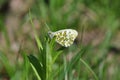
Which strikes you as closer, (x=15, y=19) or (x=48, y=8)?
(x=48, y=8)

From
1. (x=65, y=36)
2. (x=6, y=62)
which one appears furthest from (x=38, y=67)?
(x=6, y=62)

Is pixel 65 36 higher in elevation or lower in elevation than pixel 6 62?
higher

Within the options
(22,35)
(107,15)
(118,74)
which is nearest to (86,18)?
(107,15)

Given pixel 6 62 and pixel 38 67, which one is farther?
pixel 6 62

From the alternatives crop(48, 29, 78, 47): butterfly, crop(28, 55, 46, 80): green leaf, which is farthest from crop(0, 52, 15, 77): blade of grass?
crop(48, 29, 78, 47): butterfly

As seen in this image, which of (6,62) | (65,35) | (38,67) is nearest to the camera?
(65,35)

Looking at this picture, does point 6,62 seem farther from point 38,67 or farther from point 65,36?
point 65,36

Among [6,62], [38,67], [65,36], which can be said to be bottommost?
[6,62]

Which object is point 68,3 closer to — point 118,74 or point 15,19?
point 15,19

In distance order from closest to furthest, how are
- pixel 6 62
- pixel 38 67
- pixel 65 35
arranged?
pixel 65 35, pixel 38 67, pixel 6 62
